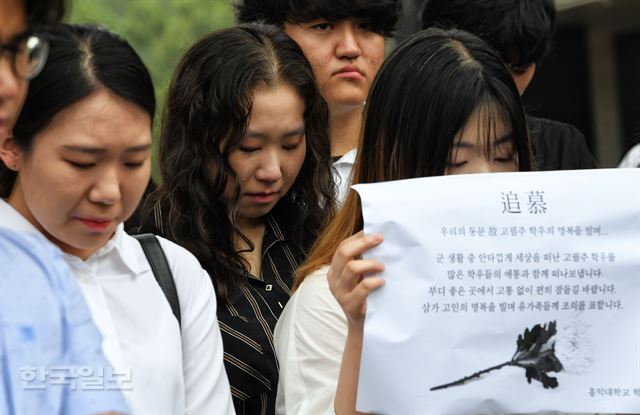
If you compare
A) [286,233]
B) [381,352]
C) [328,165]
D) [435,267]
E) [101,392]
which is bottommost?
[101,392]

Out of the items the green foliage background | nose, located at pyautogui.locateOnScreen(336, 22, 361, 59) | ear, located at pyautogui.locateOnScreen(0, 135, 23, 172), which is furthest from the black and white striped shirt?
the green foliage background

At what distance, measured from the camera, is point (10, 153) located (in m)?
2.83

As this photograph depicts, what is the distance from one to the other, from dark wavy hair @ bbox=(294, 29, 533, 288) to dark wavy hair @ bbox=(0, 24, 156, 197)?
0.57 metres

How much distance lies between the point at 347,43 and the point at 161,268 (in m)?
1.57

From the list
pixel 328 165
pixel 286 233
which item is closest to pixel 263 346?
pixel 286 233

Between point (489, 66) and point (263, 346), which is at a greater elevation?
point (489, 66)

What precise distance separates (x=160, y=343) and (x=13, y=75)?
0.88 metres

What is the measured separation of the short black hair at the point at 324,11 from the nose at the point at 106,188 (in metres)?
1.68

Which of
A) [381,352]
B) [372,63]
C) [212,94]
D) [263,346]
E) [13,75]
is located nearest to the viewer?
[13,75]

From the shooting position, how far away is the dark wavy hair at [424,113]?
9.94 feet

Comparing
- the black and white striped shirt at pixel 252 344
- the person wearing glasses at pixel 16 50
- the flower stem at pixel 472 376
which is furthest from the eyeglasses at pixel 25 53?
the black and white striped shirt at pixel 252 344

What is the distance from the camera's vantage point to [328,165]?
3.87m

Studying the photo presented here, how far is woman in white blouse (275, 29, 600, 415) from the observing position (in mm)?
3002

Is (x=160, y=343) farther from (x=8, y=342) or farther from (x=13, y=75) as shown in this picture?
(x=13, y=75)
